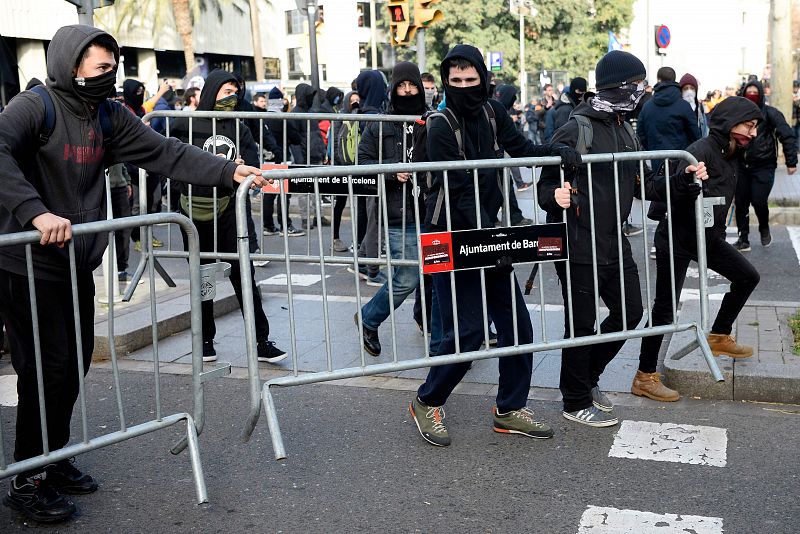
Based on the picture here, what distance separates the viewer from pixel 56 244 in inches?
152

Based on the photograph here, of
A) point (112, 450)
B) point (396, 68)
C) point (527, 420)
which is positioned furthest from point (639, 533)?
point (396, 68)

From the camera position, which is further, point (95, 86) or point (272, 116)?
point (272, 116)

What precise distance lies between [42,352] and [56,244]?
1.61ft

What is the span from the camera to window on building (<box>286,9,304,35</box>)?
204 feet

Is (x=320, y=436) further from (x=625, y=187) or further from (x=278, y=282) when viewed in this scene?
(x=278, y=282)

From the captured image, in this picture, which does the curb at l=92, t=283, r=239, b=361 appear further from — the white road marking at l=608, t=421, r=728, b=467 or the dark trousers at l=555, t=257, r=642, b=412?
the white road marking at l=608, t=421, r=728, b=467

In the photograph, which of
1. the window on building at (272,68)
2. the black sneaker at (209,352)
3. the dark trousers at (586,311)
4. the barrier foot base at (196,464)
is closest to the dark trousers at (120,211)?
the black sneaker at (209,352)

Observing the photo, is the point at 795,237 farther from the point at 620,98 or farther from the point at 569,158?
the point at 569,158

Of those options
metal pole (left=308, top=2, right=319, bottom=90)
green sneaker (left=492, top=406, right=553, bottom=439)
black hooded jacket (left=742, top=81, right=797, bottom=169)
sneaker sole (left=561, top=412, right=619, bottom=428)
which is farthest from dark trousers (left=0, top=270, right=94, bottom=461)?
metal pole (left=308, top=2, right=319, bottom=90)

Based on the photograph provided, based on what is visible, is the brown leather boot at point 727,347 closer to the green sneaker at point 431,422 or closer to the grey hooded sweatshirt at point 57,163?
the green sneaker at point 431,422

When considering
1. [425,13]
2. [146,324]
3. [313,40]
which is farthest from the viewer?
[313,40]

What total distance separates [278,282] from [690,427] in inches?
206

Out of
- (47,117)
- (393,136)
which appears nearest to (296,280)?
(393,136)

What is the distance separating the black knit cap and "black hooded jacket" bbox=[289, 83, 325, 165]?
7.35m
